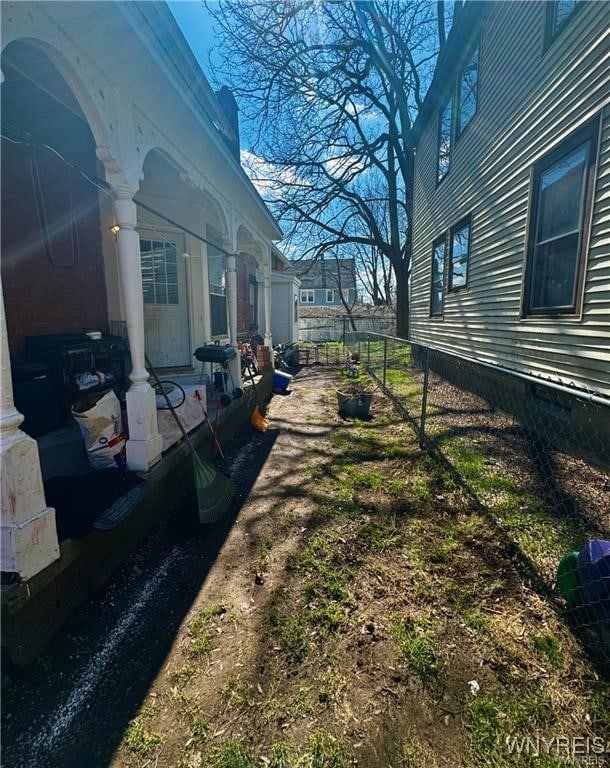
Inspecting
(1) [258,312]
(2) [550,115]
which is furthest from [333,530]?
(1) [258,312]

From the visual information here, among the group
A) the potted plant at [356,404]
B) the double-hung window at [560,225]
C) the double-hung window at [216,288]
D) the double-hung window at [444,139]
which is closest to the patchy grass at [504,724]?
the double-hung window at [560,225]

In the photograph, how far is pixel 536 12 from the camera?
4.97 metres

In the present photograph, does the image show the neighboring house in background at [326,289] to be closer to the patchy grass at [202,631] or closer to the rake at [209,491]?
the rake at [209,491]

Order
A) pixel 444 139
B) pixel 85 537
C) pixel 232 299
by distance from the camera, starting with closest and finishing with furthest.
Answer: pixel 85 537 < pixel 232 299 < pixel 444 139

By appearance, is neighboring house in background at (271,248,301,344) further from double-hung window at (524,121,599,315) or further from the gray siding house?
double-hung window at (524,121,599,315)

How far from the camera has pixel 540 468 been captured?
3.83 meters

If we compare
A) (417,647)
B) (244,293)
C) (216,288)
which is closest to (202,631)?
(417,647)

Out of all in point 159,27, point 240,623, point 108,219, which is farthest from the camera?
point 108,219

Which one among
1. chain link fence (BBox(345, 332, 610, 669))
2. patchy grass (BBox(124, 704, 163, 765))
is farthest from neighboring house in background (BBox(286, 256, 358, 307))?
patchy grass (BBox(124, 704, 163, 765))

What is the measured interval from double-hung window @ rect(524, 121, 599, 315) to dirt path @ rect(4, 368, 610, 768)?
327cm

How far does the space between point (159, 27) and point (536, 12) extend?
17.1 ft

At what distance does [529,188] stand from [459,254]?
2.87m

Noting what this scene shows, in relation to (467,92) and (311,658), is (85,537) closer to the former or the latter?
(311,658)

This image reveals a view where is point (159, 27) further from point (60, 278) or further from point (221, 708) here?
point (221, 708)
